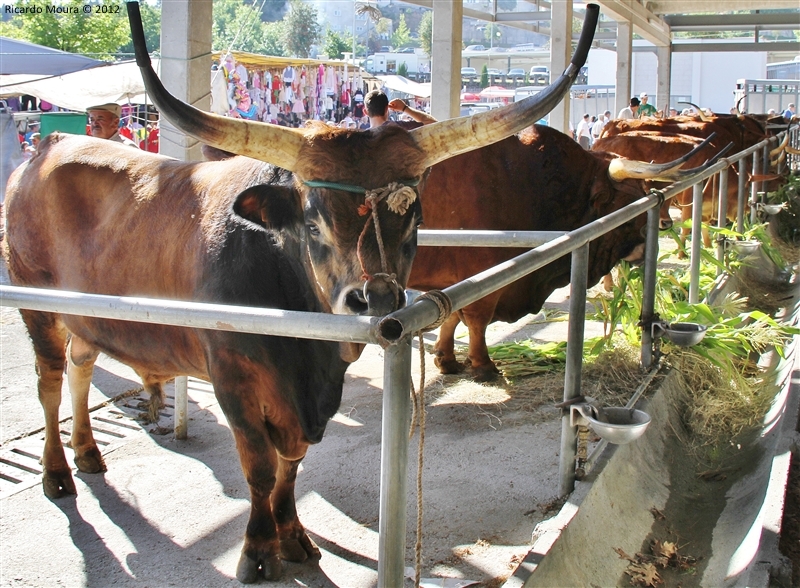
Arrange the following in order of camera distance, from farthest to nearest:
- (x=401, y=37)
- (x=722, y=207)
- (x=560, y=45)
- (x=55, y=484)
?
(x=401, y=37), (x=560, y=45), (x=722, y=207), (x=55, y=484)

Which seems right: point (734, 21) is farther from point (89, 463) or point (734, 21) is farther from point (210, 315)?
point (210, 315)

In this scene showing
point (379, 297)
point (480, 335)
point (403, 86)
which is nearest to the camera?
point (379, 297)

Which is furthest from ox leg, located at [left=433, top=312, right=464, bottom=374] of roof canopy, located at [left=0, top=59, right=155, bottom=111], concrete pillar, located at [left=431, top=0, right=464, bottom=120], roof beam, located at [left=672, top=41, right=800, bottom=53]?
roof beam, located at [left=672, top=41, right=800, bottom=53]

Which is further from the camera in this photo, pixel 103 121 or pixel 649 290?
pixel 103 121

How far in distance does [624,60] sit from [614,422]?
21163 millimetres

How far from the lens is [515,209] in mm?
5898

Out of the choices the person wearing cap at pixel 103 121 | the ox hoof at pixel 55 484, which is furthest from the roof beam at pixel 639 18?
the ox hoof at pixel 55 484

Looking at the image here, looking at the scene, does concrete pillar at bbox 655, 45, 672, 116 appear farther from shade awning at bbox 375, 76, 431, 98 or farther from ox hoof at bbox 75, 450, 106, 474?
ox hoof at bbox 75, 450, 106, 474

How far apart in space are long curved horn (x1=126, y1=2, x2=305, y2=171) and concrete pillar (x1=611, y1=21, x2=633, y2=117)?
21.5 metres

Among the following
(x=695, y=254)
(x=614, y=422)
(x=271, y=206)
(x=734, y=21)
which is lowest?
(x=614, y=422)

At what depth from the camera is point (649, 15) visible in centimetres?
2484

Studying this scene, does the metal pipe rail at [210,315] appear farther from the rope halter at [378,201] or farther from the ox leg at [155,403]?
the ox leg at [155,403]

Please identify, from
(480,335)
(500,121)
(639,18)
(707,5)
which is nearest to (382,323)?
(500,121)

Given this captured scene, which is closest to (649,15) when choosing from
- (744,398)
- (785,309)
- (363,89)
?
(363,89)
